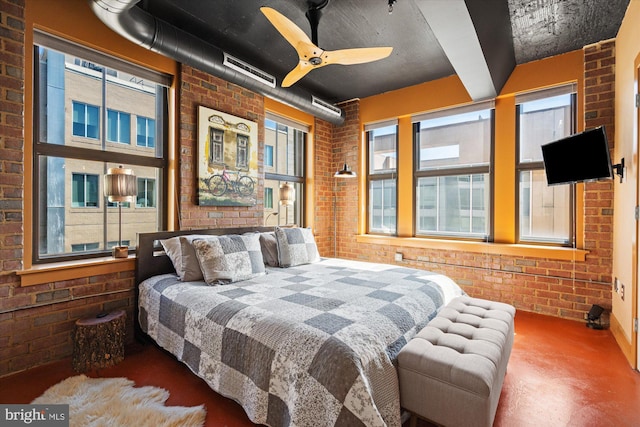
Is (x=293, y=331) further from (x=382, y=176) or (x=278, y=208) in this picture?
(x=382, y=176)

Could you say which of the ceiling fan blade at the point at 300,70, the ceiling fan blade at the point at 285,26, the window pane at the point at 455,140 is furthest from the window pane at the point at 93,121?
the window pane at the point at 455,140

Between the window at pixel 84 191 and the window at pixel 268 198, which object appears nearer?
the window at pixel 84 191

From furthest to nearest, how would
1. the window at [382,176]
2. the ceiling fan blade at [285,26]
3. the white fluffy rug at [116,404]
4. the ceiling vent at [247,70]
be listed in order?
the window at [382,176]
the ceiling vent at [247,70]
the ceiling fan blade at [285,26]
the white fluffy rug at [116,404]

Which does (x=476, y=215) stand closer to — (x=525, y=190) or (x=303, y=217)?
(x=525, y=190)

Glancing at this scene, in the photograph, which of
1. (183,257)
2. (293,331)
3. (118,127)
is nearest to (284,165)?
(118,127)

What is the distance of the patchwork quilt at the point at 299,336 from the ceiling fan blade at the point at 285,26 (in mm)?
1887

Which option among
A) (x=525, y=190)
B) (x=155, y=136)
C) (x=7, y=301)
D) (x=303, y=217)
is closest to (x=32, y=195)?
(x=7, y=301)

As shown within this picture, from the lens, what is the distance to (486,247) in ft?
12.1

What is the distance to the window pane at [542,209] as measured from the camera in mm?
3373

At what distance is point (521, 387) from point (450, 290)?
0.81 metres

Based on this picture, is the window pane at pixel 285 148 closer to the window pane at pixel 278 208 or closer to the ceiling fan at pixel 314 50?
the window pane at pixel 278 208

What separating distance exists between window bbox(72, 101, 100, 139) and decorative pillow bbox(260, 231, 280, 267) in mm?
1856

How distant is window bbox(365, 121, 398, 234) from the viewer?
185 inches

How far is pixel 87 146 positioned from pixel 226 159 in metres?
1.28
